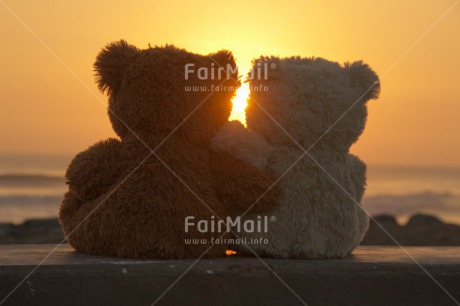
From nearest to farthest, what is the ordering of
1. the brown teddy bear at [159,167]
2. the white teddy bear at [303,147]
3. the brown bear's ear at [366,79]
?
1. the brown teddy bear at [159,167]
2. the white teddy bear at [303,147]
3. the brown bear's ear at [366,79]

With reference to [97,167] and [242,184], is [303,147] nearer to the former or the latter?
[242,184]

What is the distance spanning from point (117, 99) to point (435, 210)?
14047 mm

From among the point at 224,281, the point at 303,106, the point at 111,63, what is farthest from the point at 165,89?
the point at 224,281

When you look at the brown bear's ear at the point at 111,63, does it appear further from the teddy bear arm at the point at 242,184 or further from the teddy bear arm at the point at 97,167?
the teddy bear arm at the point at 242,184

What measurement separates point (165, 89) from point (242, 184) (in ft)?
1.49

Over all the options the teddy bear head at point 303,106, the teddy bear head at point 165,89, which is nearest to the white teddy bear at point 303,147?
the teddy bear head at point 303,106

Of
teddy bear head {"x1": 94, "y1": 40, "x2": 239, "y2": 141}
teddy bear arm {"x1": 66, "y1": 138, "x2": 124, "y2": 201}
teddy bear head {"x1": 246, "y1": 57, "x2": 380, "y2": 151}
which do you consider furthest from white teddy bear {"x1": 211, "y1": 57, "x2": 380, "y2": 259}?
teddy bear arm {"x1": 66, "y1": 138, "x2": 124, "y2": 201}

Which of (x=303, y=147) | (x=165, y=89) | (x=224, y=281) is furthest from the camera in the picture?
(x=303, y=147)

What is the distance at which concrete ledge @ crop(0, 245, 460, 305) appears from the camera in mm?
2426

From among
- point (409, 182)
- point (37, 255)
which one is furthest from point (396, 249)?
point (409, 182)

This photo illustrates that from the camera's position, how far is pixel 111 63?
276 centimetres

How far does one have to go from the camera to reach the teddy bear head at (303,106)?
9.11 feet

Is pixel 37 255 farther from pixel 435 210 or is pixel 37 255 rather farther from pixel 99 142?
pixel 435 210

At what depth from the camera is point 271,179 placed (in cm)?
274
